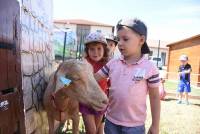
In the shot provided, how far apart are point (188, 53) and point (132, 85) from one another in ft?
97.2

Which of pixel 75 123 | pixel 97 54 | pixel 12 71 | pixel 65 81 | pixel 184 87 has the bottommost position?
pixel 184 87

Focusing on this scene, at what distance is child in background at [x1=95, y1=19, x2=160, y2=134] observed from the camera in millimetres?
3430

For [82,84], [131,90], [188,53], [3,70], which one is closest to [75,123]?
[82,84]

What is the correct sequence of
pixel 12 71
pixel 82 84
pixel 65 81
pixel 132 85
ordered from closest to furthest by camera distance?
pixel 12 71 → pixel 132 85 → pixel 65 81 → pixel 82 84

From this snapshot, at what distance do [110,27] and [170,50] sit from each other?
2976 cm

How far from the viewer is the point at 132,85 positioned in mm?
3477

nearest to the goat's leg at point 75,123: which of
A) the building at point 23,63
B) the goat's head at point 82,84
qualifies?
the building at point 23,63

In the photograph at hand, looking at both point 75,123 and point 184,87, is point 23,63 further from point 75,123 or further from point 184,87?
point 184,87

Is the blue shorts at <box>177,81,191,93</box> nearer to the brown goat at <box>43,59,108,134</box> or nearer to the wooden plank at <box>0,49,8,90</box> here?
the brown goat at <box>43,59,108,134</box>

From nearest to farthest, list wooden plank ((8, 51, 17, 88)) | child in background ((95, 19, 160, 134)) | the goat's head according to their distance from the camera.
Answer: wooden plank ((8, 51, 17, 88)) → child in background ((95, 19, 160, 134)) → the goat's head

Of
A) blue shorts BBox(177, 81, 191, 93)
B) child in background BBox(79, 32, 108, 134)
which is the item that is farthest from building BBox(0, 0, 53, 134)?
blue shorts BBox(177, 81, 191, 93)

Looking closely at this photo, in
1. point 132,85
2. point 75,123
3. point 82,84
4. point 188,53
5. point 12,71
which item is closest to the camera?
point 12,71

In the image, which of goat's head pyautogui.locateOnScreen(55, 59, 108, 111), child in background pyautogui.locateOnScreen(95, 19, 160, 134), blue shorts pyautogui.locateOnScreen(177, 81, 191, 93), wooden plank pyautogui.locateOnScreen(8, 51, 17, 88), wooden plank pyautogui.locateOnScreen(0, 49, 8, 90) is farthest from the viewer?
blue shorts pyautogui.locateOnScreen(177, 81, 191, 93)

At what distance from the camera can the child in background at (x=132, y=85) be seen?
3.43m
